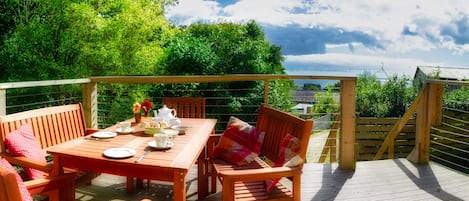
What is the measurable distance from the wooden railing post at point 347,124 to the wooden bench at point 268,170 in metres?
1.26

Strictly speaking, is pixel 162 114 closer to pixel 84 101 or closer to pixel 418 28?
pixel 84 101

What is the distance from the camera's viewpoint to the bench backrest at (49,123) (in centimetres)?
272

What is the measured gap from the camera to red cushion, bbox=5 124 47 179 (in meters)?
2.54

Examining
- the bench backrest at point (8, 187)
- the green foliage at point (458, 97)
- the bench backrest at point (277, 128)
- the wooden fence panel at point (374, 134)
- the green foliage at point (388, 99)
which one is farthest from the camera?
the green foliage at point (388, 99)

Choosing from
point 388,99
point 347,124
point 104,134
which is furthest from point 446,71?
point 104,134

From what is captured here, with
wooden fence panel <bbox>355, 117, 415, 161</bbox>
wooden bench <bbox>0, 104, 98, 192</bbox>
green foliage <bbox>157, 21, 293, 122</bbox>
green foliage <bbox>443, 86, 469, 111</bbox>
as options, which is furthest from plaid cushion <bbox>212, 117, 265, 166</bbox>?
green foliage <bbox>443, 86, 469, 111</bbox>

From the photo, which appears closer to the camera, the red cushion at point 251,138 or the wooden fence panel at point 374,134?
the red cushion at point 251,138

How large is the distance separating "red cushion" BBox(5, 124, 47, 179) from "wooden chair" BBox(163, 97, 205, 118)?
165 centimetres

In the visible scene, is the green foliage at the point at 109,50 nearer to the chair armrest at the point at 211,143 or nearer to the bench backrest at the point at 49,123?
the chair armrest at the point at 211,143

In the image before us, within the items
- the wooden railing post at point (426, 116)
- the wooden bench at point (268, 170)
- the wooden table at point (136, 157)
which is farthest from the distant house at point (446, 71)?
the wooden table at point (136, 157)

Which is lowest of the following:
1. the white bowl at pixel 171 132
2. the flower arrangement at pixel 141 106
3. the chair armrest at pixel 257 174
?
the chair armrest at pixel 257 174

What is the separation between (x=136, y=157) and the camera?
2.27 meters

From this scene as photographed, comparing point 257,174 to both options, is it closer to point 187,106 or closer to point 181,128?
point 181,128

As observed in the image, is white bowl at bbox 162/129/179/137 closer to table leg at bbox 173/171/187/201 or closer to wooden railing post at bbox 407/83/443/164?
table leg at bbox 173/171/187/201
